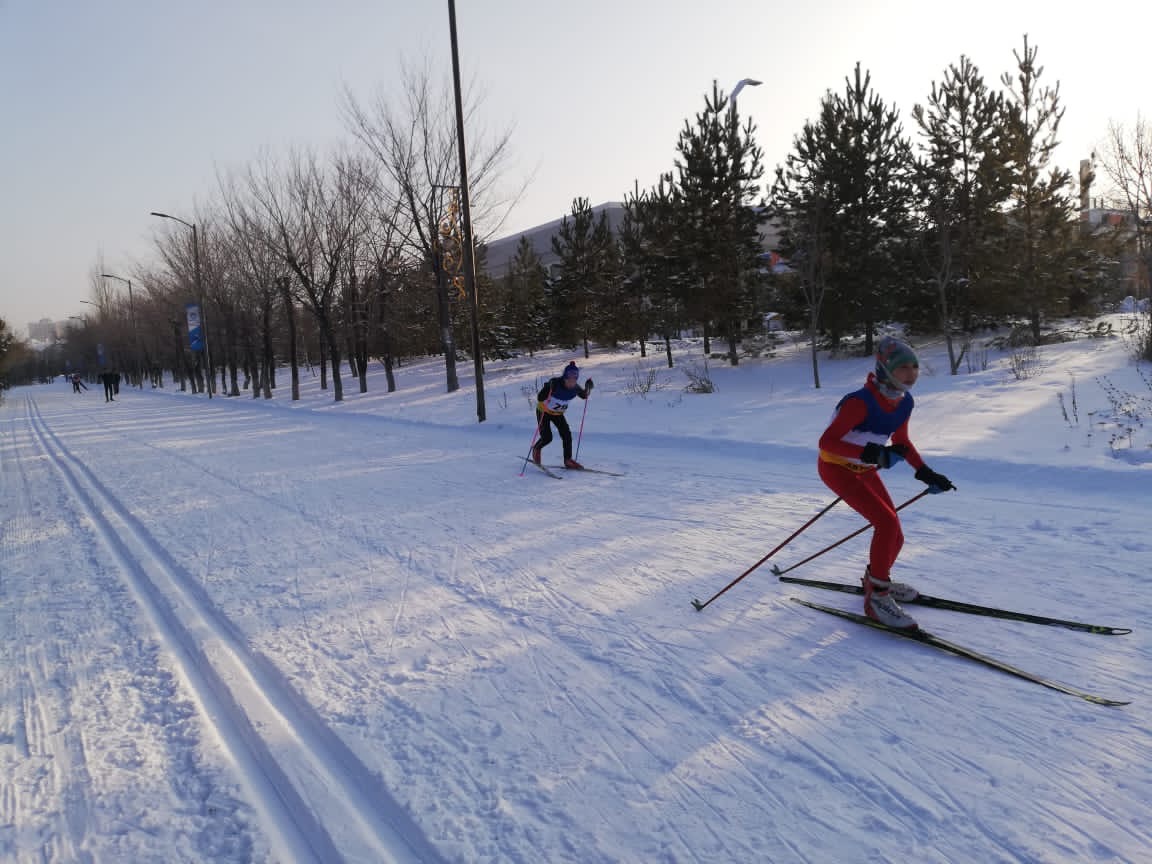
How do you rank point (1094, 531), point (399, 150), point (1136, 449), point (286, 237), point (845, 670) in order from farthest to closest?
1. point (286, 237)
2. point (399, 150)
3. point (1136, 449)
4. point (1094, 531)
5. point (845, 670)

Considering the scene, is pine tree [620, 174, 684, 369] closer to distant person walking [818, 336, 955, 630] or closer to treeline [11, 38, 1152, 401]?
treeline [11, 38, 1152, 401]

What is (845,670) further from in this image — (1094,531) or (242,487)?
(242,487)

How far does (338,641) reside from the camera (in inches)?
176

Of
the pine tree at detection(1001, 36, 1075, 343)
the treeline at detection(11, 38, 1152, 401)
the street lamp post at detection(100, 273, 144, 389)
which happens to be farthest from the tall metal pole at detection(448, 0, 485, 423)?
the street lamp post at detection(100, 273, 144, 389)

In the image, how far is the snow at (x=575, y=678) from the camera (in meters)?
2.68

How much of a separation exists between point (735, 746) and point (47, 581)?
611cm

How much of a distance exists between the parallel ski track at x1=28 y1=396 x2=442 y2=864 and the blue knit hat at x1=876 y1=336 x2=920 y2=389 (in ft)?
11.3

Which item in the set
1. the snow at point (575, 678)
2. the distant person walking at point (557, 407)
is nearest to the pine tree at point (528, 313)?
the distant person walking at point (557, 407)

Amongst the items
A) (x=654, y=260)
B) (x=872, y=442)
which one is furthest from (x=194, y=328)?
(x=872, y=442)

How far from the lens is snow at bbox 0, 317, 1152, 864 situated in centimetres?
268

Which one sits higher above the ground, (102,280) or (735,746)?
(102,280)

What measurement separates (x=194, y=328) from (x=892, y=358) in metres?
37.8

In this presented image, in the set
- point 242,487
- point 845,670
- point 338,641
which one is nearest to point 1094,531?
point 845,670

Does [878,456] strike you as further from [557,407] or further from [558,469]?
[558,469]
